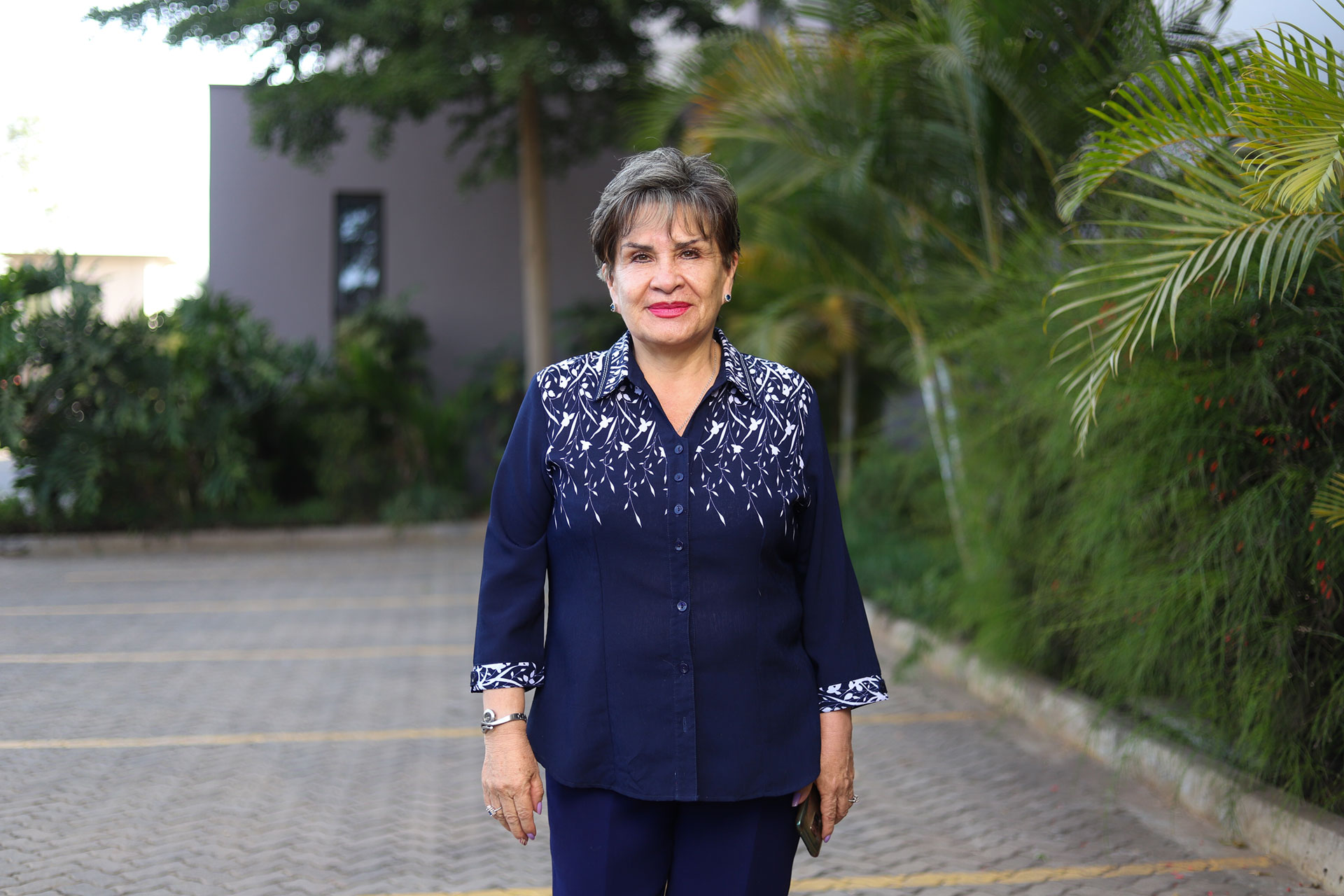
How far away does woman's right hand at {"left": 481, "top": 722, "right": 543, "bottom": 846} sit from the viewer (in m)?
2.17

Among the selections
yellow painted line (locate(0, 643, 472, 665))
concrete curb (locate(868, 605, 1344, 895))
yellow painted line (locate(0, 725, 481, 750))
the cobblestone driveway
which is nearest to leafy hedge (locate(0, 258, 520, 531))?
the cobblestone driveway

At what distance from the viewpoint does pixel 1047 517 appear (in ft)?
18.2

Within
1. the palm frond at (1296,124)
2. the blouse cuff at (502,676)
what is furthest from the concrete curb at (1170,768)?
the blouse cuff at (502,676)

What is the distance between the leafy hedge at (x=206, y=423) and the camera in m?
12.5

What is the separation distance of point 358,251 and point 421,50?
563 centimetres

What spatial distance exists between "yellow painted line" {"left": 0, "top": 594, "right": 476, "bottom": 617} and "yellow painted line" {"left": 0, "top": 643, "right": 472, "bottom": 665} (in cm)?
155

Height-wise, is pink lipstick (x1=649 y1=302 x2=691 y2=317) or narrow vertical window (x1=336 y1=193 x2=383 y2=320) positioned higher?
narrow vertical window (x1=336 y1=193 x2=383 y2=320)

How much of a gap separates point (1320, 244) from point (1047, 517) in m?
2.23

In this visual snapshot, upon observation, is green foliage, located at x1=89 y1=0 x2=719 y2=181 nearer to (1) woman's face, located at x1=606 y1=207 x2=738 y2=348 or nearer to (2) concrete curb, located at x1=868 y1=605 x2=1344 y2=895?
(2) concrete curb, located at x1=868 y1=605 x2=1344 y2=895

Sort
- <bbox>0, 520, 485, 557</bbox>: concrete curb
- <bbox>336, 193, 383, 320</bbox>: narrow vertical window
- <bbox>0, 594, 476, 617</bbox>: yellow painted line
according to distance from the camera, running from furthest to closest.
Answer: <bbox>336, 193, 383, 320</bbox>: narrow vertical window
<bbox>0, 520, 485, 557</bbox>: concrete curb
<bbox>0, 594, 476, 617</bbox>: yellow painted line

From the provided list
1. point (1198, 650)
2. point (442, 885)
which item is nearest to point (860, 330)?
point (1198, 650)

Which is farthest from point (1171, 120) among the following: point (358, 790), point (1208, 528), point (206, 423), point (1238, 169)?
point (206, 423)

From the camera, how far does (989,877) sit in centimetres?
394

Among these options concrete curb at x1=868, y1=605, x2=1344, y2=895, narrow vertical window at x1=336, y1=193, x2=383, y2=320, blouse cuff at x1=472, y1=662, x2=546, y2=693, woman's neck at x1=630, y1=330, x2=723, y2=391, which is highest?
narrow vertical window at x1=336, y1=193, x2=383, y2=320
